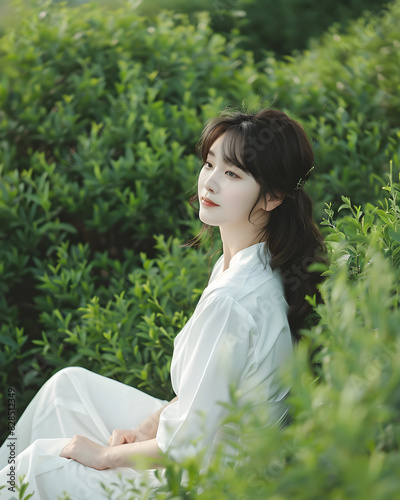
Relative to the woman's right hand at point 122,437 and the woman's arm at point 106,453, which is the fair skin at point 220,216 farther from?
the woman's right hand at point 122,437

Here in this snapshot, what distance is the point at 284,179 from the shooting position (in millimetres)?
2125

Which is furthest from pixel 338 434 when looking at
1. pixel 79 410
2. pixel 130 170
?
pixel 130 170

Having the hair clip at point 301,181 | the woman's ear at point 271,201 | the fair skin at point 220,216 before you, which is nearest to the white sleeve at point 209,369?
the fair skin at point 220,216

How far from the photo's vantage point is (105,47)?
4.45 metres

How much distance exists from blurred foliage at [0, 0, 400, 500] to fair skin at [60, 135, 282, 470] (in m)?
0.28

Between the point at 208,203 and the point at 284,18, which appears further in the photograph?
the point at 284,18

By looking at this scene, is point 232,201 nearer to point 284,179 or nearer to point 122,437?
point 284,179

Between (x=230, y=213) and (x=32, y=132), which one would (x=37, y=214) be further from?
(x=230, y=213)


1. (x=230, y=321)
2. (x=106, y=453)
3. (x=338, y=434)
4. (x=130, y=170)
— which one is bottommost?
(x=106, y=453)

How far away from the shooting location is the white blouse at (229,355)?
1816 mm

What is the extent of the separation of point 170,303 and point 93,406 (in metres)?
0.71

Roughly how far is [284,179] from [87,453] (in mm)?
1144

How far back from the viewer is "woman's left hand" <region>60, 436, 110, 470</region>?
2.05 m

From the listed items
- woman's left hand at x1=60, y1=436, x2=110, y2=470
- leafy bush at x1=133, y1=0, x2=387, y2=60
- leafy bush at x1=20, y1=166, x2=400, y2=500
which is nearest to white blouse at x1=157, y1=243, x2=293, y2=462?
woman's left hand at x1=60, y1=436, x2=110, y2=470
